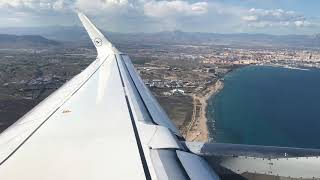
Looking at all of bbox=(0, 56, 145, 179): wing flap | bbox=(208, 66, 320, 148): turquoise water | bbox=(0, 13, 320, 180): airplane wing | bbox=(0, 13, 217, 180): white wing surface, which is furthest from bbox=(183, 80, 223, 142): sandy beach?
bbox=(0, 13, 320, 180): airplane wing

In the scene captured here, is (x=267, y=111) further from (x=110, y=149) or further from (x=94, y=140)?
(x=110, y=149)

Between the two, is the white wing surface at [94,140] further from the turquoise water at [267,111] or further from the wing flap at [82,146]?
the turquoise water at [267,111]

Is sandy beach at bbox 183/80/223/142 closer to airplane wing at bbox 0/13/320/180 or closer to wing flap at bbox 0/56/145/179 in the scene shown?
wing flap at bbox 0/56/145/179

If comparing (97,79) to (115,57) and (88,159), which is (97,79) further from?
(88,159)

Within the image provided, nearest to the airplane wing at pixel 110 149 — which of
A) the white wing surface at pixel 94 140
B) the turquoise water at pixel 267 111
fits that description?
the white wing surface at pixel 94 140

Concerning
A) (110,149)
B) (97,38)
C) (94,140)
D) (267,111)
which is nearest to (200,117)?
(267,111)

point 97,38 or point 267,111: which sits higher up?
point 97,38
